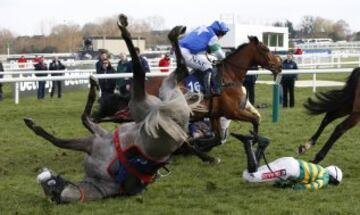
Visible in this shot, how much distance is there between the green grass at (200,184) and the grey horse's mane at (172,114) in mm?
1016

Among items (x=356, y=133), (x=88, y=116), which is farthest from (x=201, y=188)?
(x=356, y=133)

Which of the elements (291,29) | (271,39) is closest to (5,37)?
(291,29)

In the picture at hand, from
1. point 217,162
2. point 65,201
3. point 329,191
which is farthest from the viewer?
point 217,162

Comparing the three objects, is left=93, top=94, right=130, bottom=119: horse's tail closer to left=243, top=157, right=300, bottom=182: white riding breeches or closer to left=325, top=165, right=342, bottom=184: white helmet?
left=243, top=157, right=300, bottom=182: white riding breeches

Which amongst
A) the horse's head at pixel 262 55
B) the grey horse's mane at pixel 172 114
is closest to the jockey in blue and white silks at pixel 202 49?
the horse's head at pixel 262 55

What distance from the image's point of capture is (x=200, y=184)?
6590 millimetres

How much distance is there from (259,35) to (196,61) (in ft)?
127

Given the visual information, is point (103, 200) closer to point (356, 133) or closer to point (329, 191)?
point (329, 191)

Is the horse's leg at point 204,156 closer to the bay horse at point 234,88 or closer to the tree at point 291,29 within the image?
the bay horse at point 234,88

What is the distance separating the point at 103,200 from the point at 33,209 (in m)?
0.66

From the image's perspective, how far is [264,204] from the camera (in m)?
5.52

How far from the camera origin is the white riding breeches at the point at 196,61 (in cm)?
868

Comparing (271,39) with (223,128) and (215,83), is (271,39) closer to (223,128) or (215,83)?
(223,128)

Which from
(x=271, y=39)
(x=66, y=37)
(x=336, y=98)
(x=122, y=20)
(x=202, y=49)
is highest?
(x=66, y=37)
